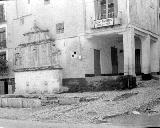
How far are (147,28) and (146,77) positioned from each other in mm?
3998

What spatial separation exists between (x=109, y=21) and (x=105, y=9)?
60.2 inches

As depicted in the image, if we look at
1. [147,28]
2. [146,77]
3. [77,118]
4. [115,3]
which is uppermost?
[115,3]

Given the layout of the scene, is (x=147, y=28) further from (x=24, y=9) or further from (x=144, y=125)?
(x=144, y=125)

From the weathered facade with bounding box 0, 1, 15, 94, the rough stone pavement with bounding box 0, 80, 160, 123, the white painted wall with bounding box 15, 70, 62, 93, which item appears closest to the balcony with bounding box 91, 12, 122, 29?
the white painted wall with bounding box 15, 70, 62, 93

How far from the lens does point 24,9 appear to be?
26.8 meters

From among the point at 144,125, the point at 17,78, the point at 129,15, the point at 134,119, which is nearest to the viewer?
the point at 144,125

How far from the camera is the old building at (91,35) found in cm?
2139

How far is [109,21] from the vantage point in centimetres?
2145

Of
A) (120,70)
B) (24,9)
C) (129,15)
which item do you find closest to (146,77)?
(120,70)

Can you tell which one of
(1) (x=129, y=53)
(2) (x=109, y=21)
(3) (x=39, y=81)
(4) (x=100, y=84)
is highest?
(2) (x=109, y=21)

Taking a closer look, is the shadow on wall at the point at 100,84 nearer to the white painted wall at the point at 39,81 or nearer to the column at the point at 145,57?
the white painted wall at the point at 39,81

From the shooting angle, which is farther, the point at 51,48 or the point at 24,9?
the point at 24,9

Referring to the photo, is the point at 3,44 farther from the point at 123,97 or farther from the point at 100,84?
the point at 123,97

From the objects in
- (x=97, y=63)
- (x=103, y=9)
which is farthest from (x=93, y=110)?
(x=103, y=9)
